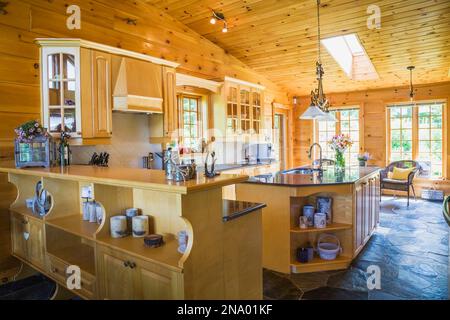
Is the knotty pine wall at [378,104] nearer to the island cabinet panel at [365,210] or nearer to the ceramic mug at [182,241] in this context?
the island cabinet panel at [365,210]

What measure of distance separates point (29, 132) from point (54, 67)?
33.2 inches

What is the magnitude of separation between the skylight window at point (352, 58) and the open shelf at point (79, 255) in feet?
15.7

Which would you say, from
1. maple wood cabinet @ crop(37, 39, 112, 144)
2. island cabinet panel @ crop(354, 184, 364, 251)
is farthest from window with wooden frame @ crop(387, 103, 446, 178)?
maple wood cabinet @ crop(37, 39, 112, 144)

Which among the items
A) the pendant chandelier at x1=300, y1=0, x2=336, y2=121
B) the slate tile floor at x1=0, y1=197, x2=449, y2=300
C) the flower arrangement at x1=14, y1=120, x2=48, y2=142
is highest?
the pendant chandelier at x1=300, y1=0, x2=336, y2=121

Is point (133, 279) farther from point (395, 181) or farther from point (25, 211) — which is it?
point (395, 181)

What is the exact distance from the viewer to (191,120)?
4.97 metres

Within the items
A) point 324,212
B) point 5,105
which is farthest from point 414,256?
point 5,105

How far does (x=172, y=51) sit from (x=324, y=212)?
9.79ft

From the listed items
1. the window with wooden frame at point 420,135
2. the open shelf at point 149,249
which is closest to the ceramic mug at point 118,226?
the open shelf at point 149,249

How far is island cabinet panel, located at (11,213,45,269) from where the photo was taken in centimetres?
241

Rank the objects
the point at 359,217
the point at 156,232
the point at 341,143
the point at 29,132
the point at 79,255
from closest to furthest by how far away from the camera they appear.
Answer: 1. the point at 156,232
2. the point at 79,255
3. the point at 29,132
4. the point at 359,217
5. the point at 341,143

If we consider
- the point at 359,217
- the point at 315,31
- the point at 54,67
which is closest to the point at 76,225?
the point at 54,67

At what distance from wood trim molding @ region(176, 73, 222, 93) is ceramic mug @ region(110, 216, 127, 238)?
9.37 feet

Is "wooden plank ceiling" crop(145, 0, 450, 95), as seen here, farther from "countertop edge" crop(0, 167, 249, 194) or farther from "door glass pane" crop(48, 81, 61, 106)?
"countertop edge" crop(0, 167, 249, 194)
